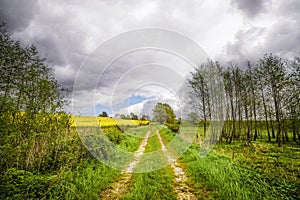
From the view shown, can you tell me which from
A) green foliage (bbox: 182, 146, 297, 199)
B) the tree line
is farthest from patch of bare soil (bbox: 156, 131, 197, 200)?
the tree line

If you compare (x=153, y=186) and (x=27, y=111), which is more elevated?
(x=27, y=111)

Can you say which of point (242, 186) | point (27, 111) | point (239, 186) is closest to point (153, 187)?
point (239, 186)

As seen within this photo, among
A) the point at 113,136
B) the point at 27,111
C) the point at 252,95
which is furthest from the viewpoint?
the point at 252,95

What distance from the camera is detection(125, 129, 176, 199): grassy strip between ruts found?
519cm

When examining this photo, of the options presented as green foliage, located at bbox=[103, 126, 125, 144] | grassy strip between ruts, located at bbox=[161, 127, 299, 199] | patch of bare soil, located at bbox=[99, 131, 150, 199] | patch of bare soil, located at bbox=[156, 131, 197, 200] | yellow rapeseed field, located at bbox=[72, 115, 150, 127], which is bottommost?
patch of bare soil, located at bbox=[99, 131, 150, 199]

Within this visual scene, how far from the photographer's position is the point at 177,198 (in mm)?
5148

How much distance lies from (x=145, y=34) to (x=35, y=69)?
312 inches

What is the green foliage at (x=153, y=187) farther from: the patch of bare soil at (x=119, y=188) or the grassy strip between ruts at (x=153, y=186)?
the patch of bare soil at (x=119, y=188)

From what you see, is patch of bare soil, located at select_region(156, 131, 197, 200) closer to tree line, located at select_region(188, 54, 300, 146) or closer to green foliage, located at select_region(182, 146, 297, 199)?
green foliage, located at select_region(182, 146, 297, 199)

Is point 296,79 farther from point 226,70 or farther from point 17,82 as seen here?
point 17,82

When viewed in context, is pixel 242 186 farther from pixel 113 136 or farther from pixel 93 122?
pixel 93 122

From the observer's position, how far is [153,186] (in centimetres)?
579

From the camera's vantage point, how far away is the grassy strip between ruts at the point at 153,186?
5188 mm

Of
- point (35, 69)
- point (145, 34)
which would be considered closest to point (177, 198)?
point (35, 69)
